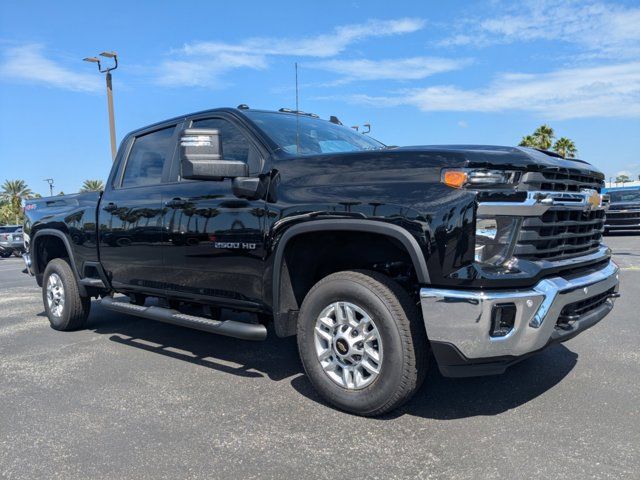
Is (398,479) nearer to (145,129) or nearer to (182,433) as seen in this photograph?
(182,433)

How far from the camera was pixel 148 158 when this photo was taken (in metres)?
5.20

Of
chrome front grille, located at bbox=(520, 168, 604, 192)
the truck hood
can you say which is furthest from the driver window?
chrome front grille, located at bbox=(520, 168, 604, 192)

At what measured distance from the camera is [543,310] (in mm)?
2936

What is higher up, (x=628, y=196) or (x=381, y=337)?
(x=628, y=196)

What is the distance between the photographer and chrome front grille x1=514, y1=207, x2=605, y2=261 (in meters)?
3.01

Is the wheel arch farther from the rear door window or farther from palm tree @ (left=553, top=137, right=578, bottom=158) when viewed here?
palm tree @ (left=553, top=137, right=578, bottom=158)

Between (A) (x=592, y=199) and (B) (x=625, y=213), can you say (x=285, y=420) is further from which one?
(B) (x=625, y=213)

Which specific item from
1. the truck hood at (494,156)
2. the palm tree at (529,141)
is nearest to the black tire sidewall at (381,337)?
the truck hood at (494,156)

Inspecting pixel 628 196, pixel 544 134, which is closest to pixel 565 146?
pixel 544 134

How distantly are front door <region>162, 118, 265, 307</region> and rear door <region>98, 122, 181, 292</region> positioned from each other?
0.22 m

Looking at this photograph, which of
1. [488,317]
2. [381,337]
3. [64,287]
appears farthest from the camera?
[64,287]

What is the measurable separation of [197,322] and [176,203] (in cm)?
98

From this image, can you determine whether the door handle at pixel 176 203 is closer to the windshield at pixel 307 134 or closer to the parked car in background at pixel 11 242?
the windshield at pixel 307 134

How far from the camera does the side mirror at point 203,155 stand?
145 inches
